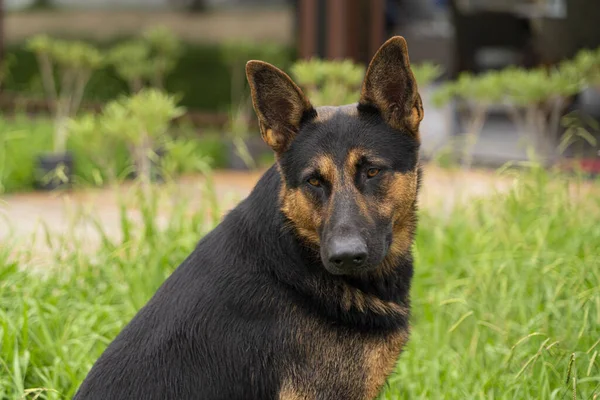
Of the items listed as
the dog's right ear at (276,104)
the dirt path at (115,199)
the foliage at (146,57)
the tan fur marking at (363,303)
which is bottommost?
the dirt path at (115,199)

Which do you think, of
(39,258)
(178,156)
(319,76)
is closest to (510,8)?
(319,76)

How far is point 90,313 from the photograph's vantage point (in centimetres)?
418

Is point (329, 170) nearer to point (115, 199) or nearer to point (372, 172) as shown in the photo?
point (372, 172)

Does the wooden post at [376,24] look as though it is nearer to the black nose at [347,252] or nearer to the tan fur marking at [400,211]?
the tan fur marking at [400,211]

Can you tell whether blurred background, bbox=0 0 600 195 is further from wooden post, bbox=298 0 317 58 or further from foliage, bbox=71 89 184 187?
foliage, bbox=71 89 184 187

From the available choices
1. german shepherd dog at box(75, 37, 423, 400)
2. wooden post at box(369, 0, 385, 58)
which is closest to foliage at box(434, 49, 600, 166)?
german shepherd dog at box(75, 37, 423, 400)

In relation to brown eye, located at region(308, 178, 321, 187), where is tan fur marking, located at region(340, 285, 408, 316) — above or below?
below

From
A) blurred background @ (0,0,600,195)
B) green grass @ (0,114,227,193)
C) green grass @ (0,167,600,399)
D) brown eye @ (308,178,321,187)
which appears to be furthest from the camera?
blurred background @ (0,0,600,195)

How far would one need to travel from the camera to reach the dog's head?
8.70 feet

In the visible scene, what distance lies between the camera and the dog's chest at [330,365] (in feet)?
8.45

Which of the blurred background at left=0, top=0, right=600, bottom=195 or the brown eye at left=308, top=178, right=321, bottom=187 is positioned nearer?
the brown eye at left=308, top=178, right=321, bottom=187

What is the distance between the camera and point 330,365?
2584 mm

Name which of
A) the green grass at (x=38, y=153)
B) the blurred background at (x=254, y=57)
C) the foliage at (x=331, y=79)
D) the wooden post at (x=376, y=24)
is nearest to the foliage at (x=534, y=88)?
the blurred background at (x=254, y=57)

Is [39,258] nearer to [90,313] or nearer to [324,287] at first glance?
[90,313]
